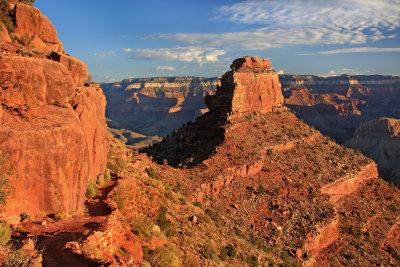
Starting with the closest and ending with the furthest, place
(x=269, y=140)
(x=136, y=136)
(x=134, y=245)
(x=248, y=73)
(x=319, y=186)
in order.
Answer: (x=134, y=245)
(x=319, y=186)
(x=269, y=140)
(x=248, y=73)
(x=136, y=136)

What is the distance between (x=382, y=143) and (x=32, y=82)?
→ 356 feet

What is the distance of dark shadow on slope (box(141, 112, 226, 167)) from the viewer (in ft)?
117

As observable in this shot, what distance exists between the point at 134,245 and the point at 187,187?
1574 centimetres

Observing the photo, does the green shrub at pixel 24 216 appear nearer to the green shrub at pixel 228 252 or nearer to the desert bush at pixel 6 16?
the green shrub at pixel 228 252

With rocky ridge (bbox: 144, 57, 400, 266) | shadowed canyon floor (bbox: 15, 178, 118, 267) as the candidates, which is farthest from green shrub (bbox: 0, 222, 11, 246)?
rocky ridge (bbox: 144, 57, 400, 266)

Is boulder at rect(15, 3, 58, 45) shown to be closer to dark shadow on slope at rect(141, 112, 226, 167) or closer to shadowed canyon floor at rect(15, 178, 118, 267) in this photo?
shadowed canyon floor at rect(15, 178, 118, 267)

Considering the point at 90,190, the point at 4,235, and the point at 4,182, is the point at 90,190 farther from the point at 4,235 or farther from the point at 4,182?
the point at 4,235

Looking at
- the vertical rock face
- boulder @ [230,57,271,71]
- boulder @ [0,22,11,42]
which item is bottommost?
the vertical rock face

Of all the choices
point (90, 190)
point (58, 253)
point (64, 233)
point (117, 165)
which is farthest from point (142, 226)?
point (117, 165)

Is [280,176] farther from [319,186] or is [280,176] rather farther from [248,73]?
[248,73]

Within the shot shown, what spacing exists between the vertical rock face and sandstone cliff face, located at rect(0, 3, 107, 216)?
2918 centimetres

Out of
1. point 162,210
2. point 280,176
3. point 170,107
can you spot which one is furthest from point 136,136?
point 162,210

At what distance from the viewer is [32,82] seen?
1138cm

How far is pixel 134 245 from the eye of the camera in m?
10.7
